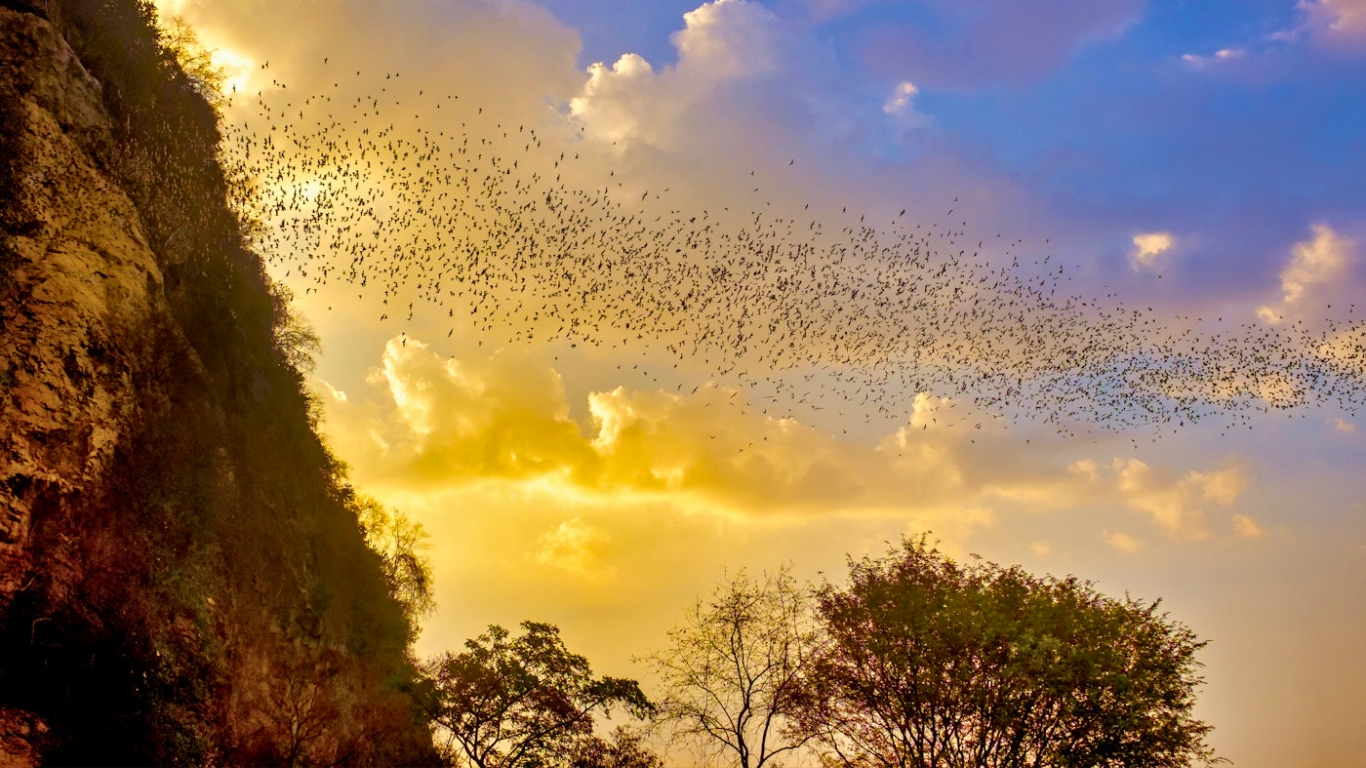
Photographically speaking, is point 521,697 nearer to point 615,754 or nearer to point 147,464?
point 615,754

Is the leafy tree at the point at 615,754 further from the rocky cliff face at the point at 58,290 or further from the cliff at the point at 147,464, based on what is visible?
the rocky cliff face at the point at 58,290

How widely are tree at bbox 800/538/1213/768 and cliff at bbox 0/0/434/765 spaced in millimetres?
19259

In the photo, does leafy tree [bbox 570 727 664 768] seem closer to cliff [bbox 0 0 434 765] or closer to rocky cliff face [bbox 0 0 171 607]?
cliff [bbox 0 0 434 765]

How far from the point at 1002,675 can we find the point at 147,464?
2690 centimetres

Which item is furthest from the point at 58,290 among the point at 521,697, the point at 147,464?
the point at 521,697

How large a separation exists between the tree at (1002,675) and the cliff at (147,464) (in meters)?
19.3

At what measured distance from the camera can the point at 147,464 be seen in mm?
27469

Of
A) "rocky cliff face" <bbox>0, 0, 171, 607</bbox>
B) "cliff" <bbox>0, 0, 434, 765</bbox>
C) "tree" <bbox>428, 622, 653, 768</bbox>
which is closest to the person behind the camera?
"cliff" <bbox>0, 0, 434, 765</bbox>

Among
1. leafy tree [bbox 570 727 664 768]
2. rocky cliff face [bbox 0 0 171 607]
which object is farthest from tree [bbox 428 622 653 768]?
rocky cliff face [bbox 0 0 171 607]

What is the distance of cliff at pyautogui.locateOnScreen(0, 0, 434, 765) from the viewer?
22.3 metres

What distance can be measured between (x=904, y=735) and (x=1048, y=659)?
5215 millimetres

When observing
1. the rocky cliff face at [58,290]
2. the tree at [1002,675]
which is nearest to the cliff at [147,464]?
the rocky cliff face at [58,290]

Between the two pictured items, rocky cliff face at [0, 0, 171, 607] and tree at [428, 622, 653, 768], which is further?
tree at [428, 622, 653, 768]

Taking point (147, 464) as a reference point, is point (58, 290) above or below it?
above
